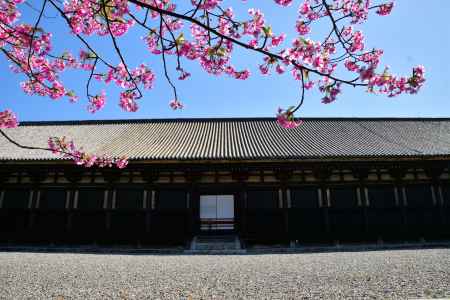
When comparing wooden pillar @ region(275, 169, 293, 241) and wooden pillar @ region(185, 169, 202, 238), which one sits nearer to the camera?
wooden pillar @ region(185, 169, 202, 238)

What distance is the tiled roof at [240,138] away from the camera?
405 inches

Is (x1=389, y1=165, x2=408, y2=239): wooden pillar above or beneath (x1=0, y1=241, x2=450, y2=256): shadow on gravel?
above

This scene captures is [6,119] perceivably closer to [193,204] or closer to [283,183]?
[193,204]

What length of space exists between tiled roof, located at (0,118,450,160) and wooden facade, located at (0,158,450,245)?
51cm

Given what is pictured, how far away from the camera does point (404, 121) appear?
16.5 metres

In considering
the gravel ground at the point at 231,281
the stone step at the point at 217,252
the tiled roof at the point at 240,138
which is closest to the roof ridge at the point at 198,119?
the tiled roof at the point at 240,138

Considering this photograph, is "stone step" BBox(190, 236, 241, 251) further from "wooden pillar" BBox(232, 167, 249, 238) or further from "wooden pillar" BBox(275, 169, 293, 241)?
"wooden pillar" BBox(275, 169, 293, 241)

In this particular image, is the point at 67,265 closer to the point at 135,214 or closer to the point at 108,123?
the point at 135,214

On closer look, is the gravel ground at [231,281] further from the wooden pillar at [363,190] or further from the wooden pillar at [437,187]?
the wooden pillar at [437,187]

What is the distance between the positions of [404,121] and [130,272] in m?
16.7

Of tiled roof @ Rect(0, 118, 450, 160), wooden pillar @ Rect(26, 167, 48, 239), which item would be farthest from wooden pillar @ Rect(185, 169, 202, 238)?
wooden pillar @ Rect(26, 167, 48, 239)

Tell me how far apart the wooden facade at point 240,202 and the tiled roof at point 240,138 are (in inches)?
20.1

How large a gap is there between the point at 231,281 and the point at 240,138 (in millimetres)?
9448

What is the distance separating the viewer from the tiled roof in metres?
10.3
